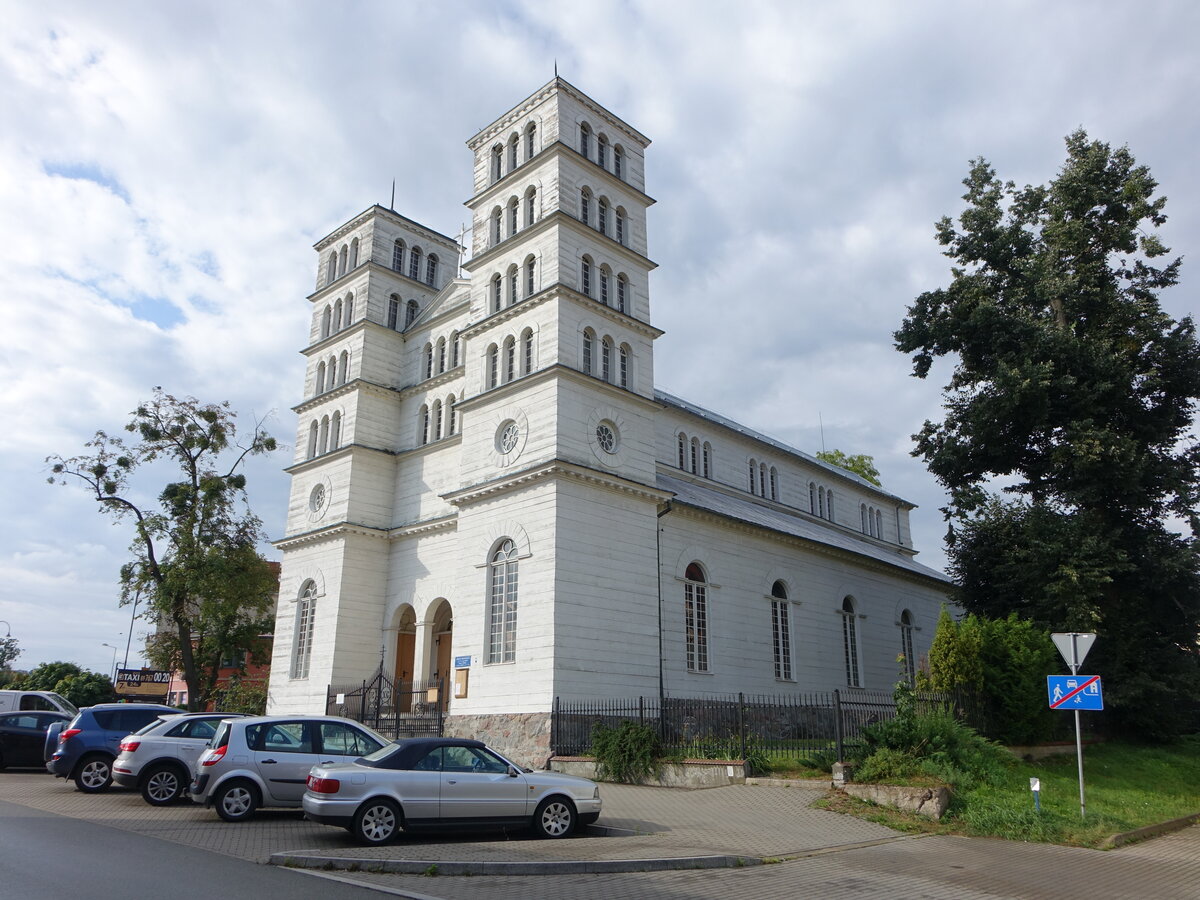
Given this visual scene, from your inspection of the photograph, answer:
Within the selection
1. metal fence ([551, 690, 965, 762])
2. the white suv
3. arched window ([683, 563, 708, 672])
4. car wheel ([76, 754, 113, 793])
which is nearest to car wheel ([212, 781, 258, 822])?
the white suv

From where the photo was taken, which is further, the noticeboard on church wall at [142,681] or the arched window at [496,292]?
the noticeboard on church wall at [142,681]

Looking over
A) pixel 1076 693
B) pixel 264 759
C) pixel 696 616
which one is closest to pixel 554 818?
pixel 264 759

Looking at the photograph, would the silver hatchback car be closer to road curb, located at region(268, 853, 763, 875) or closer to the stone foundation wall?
road curb, located at region(268, 853, 763, 875)

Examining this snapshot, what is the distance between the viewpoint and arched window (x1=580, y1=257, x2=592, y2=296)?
2852cm

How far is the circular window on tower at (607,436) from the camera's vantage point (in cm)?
2705

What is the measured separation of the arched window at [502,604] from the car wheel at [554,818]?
11.4 metres

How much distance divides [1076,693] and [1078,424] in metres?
11.5

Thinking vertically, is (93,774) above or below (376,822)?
above

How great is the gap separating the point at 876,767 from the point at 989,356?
51.0ft

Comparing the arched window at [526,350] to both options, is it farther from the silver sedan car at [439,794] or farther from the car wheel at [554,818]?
the car wheel at [554,818]

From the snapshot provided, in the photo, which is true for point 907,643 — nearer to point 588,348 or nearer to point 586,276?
point 588,348

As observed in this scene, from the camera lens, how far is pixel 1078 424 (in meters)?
23.9

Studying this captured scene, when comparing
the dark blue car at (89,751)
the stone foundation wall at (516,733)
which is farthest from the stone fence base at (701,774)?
the dark blue car at (89,751)

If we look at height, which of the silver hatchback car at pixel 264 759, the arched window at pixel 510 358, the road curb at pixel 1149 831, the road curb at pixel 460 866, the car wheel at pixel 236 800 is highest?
the arched window at pixel 510 358
